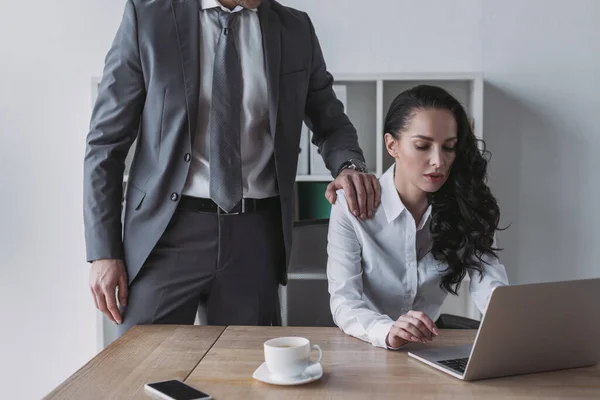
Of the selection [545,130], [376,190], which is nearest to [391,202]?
[376,190]

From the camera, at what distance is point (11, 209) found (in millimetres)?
3186

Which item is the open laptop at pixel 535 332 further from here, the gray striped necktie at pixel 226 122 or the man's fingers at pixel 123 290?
the man's fingers at pixel 123 290

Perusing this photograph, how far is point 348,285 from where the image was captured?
1.70 meters

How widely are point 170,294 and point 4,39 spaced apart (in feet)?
6.42

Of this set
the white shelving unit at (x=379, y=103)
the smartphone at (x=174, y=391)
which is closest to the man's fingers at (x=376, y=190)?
the smartphone at (x=174, y=391)

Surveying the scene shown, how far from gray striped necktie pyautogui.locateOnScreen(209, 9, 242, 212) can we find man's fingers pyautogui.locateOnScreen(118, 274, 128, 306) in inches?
11.9

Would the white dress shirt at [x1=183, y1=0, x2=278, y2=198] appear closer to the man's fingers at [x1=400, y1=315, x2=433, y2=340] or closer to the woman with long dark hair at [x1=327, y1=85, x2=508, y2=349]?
the woman with long dark hair at [x1=327, y1=85, x2=508, y2=349]

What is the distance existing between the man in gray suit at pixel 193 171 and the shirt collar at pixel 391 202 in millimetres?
37

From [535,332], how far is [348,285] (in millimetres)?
562

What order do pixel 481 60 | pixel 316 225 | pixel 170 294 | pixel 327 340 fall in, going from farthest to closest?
pixel 481 60, pixel 316 225, pixel 170 294, pixel 327 340

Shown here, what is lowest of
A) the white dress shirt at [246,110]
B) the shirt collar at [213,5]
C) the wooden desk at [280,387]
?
the wooden desk at [280,387]

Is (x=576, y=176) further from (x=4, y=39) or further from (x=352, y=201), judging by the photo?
(x=4, y=39)

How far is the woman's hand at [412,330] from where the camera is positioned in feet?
4.49

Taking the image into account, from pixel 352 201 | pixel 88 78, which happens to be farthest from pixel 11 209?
pixel 352 201
